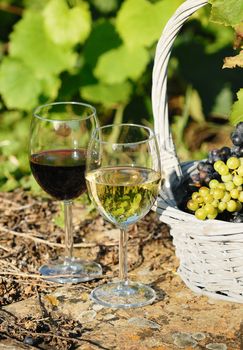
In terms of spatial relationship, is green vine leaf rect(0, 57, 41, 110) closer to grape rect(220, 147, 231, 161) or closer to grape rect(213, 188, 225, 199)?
grape rect(220, 147, 231, 161)

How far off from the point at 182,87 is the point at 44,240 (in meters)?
2.51

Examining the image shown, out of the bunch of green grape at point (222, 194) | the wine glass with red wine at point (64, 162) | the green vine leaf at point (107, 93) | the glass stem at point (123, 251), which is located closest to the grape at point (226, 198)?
the bunch of green grape at point (222, 194)

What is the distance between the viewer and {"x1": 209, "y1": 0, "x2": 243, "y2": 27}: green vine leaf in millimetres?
2391

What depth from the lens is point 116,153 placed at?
2.26 metres

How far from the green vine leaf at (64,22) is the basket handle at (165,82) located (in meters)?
1.67

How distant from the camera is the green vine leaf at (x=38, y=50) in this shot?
421cm

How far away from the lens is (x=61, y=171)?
2.43 meters

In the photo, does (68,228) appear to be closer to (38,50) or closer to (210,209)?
(210,209)

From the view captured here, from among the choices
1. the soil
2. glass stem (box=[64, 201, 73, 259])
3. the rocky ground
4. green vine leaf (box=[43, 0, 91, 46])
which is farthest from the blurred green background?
glass stem (box=[64, 201, 73, 259])

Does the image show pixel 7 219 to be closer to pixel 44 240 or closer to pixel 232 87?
pixel 44 240

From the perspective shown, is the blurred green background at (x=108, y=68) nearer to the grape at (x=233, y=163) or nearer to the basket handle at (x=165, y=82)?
the basket handle at (x=165, y=82)

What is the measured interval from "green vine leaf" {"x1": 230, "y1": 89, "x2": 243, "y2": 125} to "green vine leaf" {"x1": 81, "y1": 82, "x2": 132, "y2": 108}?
79.9 inches

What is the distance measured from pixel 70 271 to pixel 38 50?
74.5 inches

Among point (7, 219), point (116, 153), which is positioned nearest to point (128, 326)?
point (116, 153)
